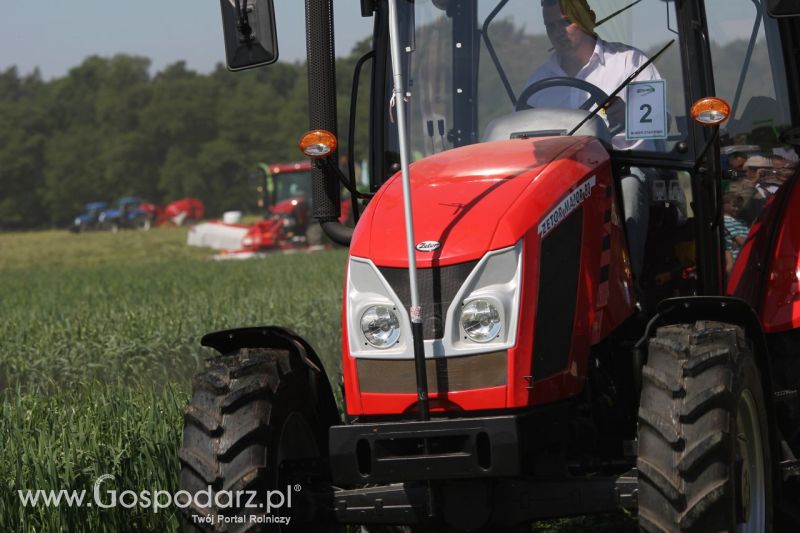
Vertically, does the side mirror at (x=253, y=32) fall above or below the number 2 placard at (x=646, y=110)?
above

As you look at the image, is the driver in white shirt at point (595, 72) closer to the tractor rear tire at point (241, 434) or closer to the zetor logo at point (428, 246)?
the zetor logo at point (428, 246)

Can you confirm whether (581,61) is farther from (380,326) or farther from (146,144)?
(146,144)

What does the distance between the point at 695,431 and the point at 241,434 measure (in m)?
1.51

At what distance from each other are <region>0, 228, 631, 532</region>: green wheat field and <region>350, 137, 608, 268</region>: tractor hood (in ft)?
5.54

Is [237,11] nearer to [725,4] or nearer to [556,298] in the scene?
[556,298]

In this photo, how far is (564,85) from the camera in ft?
17.8

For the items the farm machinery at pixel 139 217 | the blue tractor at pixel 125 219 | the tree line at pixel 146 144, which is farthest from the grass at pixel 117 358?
the tree line at pixel 146 144

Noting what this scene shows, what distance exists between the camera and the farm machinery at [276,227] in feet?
113

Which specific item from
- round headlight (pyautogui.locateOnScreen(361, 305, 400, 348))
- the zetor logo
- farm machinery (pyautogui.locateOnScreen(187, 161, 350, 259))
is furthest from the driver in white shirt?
farm machinery (pyautogui.locateOnScreen(187, 161, 350, 259))

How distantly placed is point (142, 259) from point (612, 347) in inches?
1462

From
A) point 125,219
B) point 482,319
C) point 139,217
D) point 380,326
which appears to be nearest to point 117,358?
point 380,326

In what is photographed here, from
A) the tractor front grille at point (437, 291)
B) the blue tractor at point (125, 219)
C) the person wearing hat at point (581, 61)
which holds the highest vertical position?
the person wearing hat at point (581, 61)

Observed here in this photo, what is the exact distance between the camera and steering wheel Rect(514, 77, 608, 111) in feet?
17.4

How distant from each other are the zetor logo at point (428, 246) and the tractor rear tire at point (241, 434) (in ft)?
2.31
